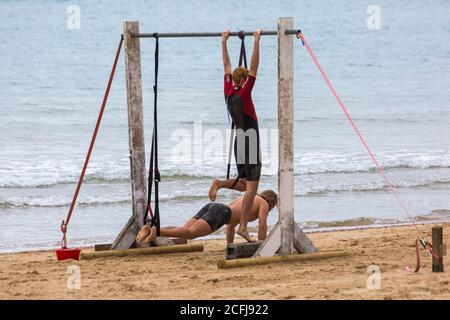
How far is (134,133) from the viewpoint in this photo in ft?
30.6

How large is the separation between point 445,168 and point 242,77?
29.3 feet

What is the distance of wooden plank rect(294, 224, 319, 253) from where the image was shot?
8828 mm

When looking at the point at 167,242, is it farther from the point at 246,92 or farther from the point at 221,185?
the point at 246,92

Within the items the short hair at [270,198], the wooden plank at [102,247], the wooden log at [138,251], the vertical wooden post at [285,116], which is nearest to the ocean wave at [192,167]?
the wooden plank at [102,247]

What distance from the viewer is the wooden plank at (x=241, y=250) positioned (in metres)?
8.72

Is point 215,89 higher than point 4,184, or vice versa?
point 215,89

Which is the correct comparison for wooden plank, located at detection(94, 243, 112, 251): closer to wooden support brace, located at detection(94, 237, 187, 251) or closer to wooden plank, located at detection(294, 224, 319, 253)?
wooden support brace, located at detection(94, 237, 187, 251)

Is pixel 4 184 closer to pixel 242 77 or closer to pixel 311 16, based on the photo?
pixel 242 77

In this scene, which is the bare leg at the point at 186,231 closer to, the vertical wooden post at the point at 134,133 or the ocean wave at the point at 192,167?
the vertical wooden post at the point at 134,133

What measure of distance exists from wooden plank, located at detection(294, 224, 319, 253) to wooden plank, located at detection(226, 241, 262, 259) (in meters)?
0.33

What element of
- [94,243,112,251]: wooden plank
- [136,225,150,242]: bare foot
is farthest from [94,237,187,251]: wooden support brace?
[136,225,150,242]: bare foot

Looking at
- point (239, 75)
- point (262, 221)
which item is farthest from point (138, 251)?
point (239, 75)

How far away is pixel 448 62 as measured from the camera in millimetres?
40000

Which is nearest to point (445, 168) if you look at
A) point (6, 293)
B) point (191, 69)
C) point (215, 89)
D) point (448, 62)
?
point (6, 293)
